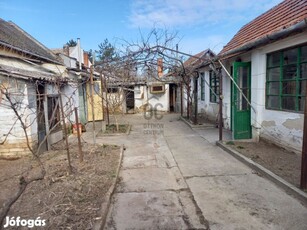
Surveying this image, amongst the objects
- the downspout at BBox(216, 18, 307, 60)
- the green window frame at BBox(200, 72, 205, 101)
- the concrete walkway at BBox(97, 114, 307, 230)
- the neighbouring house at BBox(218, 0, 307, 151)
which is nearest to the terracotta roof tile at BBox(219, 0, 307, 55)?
the neighbouring house at BBox(218, 0, 307, 151)

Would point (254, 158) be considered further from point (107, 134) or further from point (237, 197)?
point (107, 134)

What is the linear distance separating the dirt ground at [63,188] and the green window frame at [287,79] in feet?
16.1

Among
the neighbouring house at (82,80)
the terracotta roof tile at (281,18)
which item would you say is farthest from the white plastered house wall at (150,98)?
the terracotta roof tile at (281,18)

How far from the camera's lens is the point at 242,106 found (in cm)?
799

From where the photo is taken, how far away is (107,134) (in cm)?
1002

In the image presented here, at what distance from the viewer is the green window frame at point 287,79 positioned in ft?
18.7

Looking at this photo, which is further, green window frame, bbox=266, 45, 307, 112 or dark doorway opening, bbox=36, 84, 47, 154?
dark doorway opening, bbox=36, 84, 47, 154

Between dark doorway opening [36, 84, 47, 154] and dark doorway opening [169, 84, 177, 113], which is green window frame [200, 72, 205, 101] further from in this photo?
dark doorway opening [36, 84, 47, 154]

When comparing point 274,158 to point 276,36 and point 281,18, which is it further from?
point 281,18

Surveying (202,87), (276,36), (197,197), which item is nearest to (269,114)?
(276,36)

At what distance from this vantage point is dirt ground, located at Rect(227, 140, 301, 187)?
469 centimetres

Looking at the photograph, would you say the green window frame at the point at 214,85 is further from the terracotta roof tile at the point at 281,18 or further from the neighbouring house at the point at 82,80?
the neighbouring house at the point at 82,80

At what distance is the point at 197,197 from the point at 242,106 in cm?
498

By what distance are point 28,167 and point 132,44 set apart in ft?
21.6
